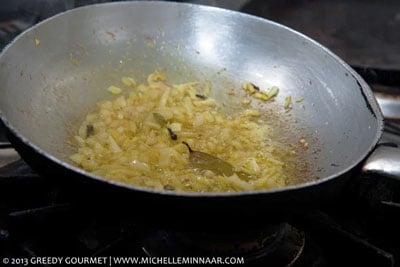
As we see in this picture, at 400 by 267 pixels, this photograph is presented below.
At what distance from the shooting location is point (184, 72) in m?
1.52

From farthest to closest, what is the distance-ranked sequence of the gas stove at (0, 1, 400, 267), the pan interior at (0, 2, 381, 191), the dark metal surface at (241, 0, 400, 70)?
the dark metal surface at (241, 0, 400, 70)
the pan interior at (0, 2, 381, 191)
the gas stove at (0, 1, 400, 267)

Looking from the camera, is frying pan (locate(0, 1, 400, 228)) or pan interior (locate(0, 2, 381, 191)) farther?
pan interior (locate(0, 2, 381, 191))

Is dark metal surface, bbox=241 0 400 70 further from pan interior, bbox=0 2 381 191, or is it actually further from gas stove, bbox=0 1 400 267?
gas stove, bbox=0 1 400 267

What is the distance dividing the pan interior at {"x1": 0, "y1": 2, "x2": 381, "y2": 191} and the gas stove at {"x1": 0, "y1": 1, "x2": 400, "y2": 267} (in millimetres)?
121

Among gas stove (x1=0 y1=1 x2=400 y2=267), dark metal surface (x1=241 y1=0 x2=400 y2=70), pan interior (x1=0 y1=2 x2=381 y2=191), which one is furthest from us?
dark metal surface (x1=241 y1=0 x2=400 y2=70)

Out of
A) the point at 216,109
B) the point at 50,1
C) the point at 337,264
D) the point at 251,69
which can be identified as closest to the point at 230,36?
the point at 251,69

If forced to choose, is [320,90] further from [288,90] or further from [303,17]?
[303,17]

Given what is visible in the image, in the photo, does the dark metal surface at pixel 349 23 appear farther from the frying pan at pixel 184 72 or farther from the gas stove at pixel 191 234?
the gas stove at pixel 191 234

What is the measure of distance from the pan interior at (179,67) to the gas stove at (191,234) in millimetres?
121

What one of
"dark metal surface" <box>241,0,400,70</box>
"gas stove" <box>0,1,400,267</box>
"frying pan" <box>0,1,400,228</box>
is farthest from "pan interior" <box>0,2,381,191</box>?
"dark metal surface" <box>241,0,400,70</box>

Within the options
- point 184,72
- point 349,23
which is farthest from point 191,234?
point 349,23

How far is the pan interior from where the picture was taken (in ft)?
3.80

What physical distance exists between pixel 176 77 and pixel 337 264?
0.78m

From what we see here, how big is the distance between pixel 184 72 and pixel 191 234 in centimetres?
68
